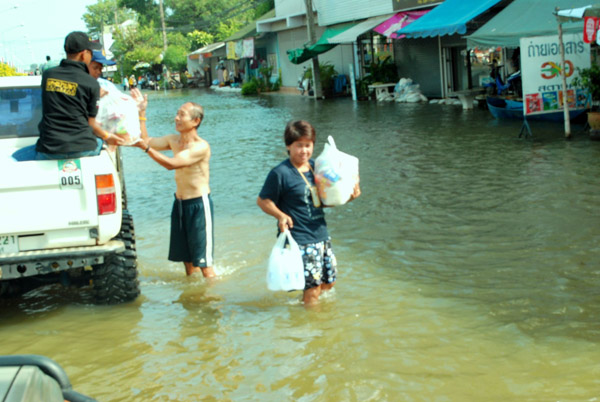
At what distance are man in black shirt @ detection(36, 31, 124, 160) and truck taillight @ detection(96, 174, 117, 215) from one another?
28 centimetres

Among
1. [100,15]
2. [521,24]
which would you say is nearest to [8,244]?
[521,24]

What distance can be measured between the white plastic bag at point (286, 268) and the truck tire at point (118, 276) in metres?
1.38

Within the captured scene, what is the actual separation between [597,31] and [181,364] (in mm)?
9833

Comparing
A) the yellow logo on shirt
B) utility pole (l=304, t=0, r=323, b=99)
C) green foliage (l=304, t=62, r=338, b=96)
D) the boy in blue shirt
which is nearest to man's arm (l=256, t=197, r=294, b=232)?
the boy in blue shirt

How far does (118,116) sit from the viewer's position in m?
5.61

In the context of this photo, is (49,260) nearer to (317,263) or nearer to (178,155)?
(178,155)

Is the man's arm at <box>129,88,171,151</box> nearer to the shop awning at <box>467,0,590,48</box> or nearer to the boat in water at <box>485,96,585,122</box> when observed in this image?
the shop awning at <box>467,0,590,48</box>

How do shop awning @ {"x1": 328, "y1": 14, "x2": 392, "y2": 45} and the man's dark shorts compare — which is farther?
shop awning @ {"x1": 328, "y1": 14, "x2": 392, "y2": 45}

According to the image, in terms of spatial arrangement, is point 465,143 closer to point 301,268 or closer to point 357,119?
point 357,119

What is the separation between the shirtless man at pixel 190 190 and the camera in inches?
238

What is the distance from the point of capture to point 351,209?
31.4ft

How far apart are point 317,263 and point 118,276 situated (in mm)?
1711

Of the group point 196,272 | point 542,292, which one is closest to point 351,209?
point 196,272

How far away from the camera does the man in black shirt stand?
5.41 m
